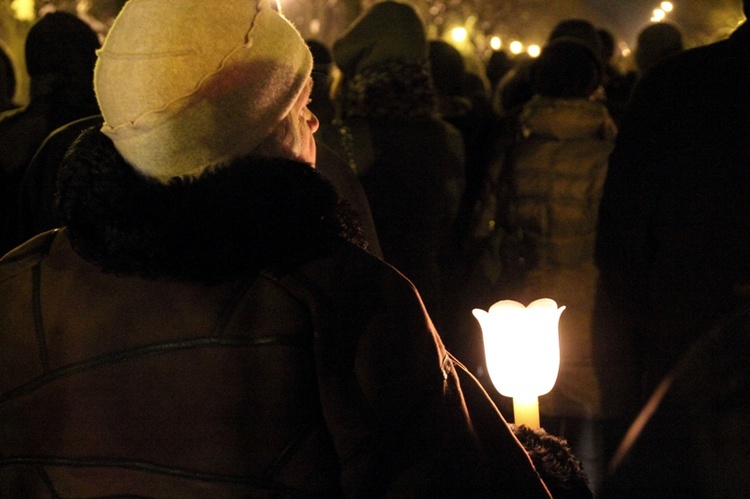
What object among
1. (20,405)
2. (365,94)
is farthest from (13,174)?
(20,405)

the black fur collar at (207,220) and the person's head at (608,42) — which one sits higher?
the person's head at (608,42)

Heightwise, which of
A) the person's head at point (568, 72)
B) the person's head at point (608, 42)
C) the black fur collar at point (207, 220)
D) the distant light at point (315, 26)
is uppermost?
the distant light at point (315, 26)

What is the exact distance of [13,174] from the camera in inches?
141

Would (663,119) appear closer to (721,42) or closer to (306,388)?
(721,42)

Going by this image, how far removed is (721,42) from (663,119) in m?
0.28

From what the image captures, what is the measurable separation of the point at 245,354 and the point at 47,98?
8.40 ft

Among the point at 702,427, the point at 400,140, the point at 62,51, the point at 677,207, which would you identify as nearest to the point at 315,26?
the point at 400,140

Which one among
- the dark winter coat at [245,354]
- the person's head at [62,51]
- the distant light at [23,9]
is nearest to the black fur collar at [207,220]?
the dark winter coat at [245,354]

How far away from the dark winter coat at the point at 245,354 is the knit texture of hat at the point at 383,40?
2614 millimetres

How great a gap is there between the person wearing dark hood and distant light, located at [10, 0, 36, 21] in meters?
13.4

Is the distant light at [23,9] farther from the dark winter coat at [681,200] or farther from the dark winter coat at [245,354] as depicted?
the dark winter coat at [245,354]

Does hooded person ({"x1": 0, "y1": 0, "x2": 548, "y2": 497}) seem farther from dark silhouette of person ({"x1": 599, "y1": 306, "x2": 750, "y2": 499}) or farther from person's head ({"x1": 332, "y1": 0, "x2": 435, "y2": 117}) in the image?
person's head ({"x1": 332, "y1": 0, "x2": 435, "y2": 117})

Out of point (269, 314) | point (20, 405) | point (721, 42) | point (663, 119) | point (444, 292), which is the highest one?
point (721, 42)

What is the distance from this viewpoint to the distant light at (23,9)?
16.1 metres
